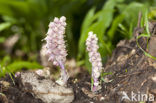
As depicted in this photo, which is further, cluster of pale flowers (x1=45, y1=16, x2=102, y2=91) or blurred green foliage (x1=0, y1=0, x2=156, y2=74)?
blurred green foliage (x1=0, y1=0, x2=156, y2=74)

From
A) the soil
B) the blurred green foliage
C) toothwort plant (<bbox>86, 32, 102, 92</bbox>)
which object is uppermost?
the blurred green foliage

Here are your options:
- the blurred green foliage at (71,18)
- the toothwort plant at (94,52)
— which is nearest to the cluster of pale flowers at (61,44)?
the toothwort plant at (94,52)

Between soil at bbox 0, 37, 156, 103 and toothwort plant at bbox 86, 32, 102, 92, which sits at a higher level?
A: toothwort plant at bbox 86, 32, 102, 92

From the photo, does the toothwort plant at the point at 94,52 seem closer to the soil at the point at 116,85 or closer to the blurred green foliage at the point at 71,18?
the soil at the point at 116,85

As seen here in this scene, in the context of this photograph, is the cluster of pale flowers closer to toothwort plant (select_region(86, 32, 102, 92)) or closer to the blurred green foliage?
toothwort plant (select_region(86, 32, 102, 92))

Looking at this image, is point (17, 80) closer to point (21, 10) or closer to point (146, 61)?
point (146, 61)

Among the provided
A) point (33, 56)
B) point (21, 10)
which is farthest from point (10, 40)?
point (21, 10)

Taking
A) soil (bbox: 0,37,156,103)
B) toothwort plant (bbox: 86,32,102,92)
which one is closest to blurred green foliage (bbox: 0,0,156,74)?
soil (bbox: 0,37,156,103)
